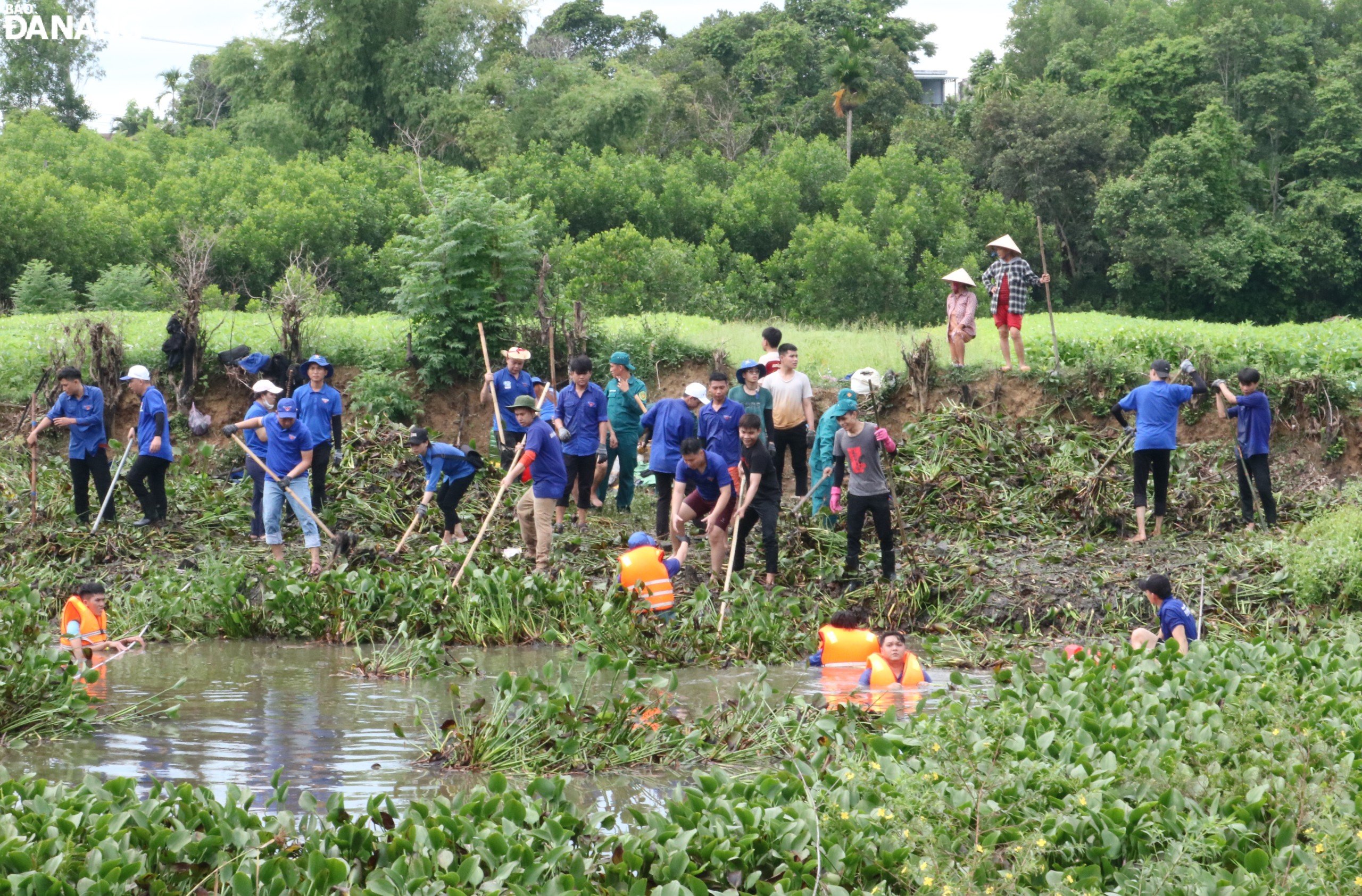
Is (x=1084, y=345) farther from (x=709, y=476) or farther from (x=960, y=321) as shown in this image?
(x=709, y=476)

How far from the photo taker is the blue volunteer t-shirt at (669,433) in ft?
41.9

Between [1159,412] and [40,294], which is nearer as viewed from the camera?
[1159,412]

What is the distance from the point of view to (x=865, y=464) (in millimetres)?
11383

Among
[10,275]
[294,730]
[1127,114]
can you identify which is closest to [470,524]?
[294,730]

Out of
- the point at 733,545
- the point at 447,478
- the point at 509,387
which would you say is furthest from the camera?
the point at 509,387

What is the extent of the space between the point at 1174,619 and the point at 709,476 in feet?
13.2

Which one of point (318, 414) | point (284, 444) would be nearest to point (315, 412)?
point (318, 414)

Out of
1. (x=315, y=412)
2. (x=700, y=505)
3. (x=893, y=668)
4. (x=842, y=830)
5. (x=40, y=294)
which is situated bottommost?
(x=893, y=668)

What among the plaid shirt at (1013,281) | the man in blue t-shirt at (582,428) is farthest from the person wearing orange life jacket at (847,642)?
the plaid shirt at (1013,281)

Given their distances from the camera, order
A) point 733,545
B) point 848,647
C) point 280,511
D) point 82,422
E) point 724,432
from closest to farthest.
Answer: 1. point 848,647
2. point 733,545
3. point 280,511
4. point 724,432
5. point 82,422

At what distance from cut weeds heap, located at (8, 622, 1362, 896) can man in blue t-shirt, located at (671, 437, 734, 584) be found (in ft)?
16.1

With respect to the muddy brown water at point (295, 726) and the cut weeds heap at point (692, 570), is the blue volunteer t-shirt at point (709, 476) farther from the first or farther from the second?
the muddy brown water at point (295, 726)

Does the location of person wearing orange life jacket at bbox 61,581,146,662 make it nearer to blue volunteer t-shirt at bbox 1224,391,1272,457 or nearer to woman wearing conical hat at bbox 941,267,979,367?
blue volunteer t-shirt at bbox 1224,391,1272,457

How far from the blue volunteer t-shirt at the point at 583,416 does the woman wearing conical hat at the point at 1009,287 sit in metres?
5.10
